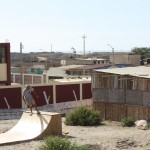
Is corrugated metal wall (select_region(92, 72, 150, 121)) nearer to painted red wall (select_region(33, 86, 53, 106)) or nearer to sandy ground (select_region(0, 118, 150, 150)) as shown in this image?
sandy ground (select_region(0, 118, 150, 150))

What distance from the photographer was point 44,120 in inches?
657

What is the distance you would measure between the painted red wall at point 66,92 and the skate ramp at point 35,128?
72.3 feet

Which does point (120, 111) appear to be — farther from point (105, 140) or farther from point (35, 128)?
point (105, 140)

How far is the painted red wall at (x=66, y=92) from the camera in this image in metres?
39.6

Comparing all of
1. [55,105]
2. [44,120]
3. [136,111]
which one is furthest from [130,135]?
[55,105]

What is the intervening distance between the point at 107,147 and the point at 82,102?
25871mm

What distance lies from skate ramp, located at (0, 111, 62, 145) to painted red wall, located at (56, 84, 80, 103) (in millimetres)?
22046

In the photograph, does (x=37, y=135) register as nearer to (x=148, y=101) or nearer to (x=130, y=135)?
(x=130, y=135)

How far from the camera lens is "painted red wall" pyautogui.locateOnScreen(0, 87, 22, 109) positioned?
35.9 meters

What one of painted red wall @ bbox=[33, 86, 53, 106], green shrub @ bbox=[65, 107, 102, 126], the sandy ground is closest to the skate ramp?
the sandy ground

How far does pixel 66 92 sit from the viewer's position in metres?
40.4

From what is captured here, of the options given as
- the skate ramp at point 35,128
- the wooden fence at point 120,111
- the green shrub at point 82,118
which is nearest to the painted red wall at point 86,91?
the wooden fence at point 120,111

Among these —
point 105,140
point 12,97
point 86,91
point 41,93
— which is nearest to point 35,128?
point 105,140

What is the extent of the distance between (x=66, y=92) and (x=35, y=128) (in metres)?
23.8
